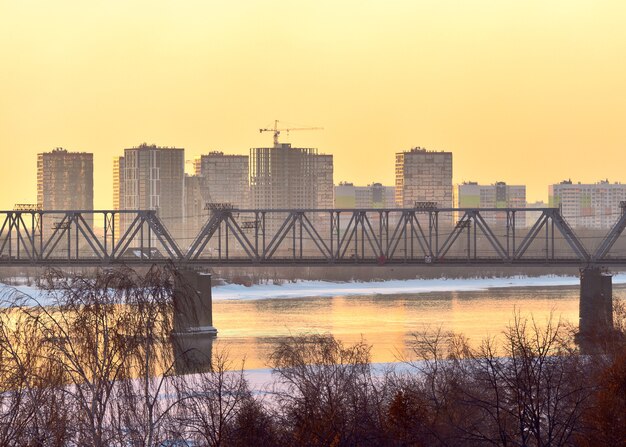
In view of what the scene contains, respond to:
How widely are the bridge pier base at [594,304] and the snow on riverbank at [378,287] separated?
4086 centimetres

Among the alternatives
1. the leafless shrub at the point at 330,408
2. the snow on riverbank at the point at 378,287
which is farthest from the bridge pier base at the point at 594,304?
the snow on riverbank at the point at 378,287

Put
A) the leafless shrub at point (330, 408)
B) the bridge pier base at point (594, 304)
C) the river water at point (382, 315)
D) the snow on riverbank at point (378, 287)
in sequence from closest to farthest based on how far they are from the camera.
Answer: the leafless shrub at point (330, 408)
the bridge pier base at point (594, 304)
the river water at point (382, 315)
the snow on riverbank at point (378, 287)

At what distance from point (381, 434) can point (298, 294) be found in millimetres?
90981

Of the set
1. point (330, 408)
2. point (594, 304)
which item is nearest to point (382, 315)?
point (594, 304)

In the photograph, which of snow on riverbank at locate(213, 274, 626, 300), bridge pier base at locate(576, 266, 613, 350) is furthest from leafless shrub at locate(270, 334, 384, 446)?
snow on riverbank at locate(213, 274, 626, 300)

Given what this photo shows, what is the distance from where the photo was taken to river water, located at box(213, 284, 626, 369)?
6806 cm

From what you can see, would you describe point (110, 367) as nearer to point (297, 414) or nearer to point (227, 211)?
point (297, 414)

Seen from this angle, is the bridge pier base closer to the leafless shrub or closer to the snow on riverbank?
the leafless shrub

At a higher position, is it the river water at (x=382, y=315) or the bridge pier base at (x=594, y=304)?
the bridge pier base at (x=594, y=304)

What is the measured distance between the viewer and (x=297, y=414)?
32625mm

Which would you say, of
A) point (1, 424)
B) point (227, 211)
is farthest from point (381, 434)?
point (227, 211)

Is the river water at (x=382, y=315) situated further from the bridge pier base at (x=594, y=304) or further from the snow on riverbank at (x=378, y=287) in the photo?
the snow on riverbank at (x=378, y=287)

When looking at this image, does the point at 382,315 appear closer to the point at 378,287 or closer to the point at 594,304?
the point at 594,304

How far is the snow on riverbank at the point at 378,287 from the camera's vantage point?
12244 cm
